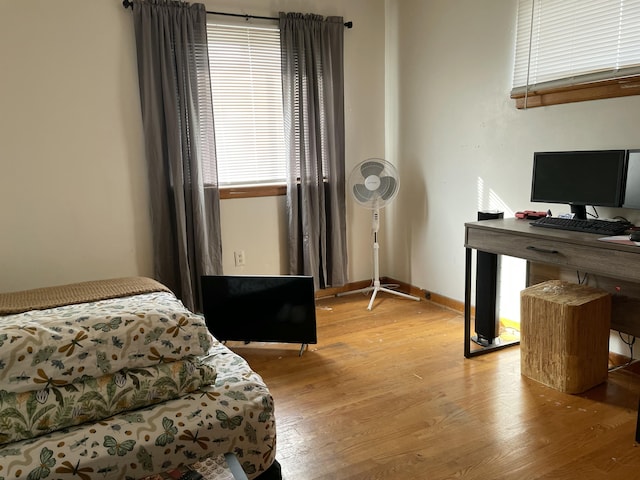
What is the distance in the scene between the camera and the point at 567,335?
2.38m

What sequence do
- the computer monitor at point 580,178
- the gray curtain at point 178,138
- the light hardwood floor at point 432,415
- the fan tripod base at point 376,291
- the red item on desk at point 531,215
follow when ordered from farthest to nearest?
1. the fan tripod base at point 376,291
2. the gray curtain at point 178,138
3. the red item on desk at point 531,215
4. the computer monitor at point 580,178
5. the light hardwood floor at point 432,415

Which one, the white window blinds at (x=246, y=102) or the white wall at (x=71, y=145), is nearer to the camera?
the white wall at (x=71, y=145)

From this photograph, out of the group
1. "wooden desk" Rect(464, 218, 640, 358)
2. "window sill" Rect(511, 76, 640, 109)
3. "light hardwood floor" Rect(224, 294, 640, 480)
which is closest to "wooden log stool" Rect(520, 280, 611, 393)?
"light hardwood floor" Rect(224, 294, 640, 480)

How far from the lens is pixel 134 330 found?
4.96 ft

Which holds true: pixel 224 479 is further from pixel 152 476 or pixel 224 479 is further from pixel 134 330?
pixel 134 330

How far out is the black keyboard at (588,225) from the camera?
228 cm

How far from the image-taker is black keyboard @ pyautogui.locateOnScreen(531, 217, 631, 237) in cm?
228

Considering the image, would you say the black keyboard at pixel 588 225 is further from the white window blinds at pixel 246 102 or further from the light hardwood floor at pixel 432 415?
the white window blinds at pixel 246 102

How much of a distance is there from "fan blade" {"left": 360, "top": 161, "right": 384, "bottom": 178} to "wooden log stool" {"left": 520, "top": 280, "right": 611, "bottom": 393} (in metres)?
1.54

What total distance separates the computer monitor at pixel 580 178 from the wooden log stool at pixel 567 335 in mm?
459

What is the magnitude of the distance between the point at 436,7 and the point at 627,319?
97.4 inches

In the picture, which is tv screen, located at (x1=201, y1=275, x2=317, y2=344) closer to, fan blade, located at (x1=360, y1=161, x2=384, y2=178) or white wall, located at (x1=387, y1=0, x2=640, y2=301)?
fan blade, located at (x1=360, y1=161, x2=384, y2=178)

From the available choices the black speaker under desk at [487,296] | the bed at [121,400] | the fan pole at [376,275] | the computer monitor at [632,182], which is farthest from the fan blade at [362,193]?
the bed at [121,400]

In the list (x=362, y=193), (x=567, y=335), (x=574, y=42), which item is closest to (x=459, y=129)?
→ (x=362, y=193)
